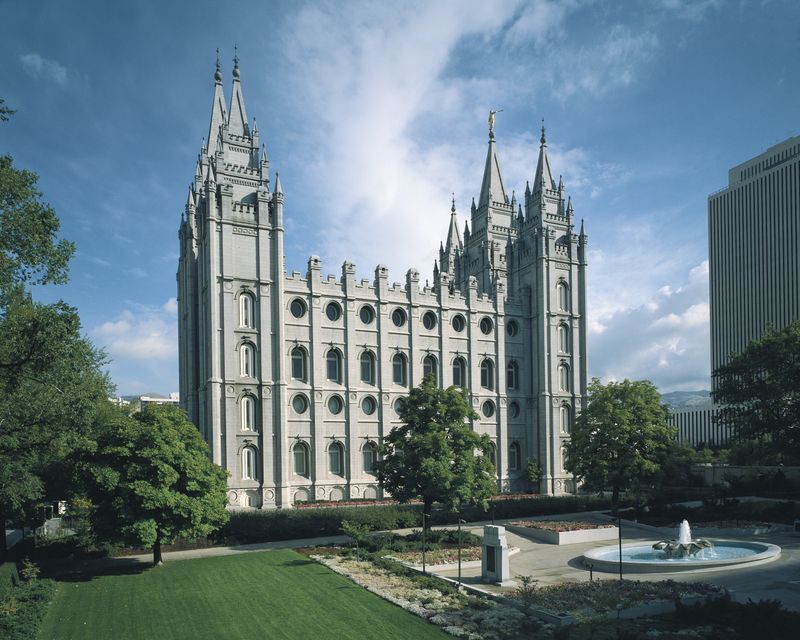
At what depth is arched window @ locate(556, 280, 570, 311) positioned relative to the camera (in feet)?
201

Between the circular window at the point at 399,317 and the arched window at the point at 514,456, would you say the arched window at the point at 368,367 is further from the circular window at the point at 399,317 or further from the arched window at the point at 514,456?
the arched window at the point at 514,456

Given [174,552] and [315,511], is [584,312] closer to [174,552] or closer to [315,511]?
[315,511]

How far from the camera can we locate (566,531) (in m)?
35.7

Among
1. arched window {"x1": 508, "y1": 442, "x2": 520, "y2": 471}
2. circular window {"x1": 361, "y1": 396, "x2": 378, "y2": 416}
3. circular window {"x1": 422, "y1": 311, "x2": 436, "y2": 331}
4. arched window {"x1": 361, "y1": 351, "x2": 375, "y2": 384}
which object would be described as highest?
circular window {"x1": 422, "y1": 311, "x2": 436, "y2": 331}

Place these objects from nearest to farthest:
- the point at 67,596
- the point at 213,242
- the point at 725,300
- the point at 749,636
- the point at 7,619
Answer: the point at 749,636 → the point at 7,619 → the point at 67,596 → the point at 213,242 → the point at 725,300

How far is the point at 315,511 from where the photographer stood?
130 feet

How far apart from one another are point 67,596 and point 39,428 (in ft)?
24.3

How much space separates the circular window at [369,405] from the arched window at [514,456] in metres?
14.2

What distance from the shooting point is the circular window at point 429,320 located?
5606 cm

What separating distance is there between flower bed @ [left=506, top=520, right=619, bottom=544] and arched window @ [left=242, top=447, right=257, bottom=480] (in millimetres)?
19052

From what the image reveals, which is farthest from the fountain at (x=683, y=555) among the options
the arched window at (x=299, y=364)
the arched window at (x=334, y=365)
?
the arched window at (x=299, y=364)

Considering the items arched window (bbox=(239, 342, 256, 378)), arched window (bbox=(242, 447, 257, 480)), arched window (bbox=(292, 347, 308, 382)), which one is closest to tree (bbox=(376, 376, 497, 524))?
arched window (bbox=(242, 447, 257, 480))

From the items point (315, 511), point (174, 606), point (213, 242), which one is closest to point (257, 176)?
point (213, 242)

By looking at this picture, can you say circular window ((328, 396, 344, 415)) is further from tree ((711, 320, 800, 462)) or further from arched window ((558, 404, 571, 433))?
tree ((711, 320, 800, 462))
